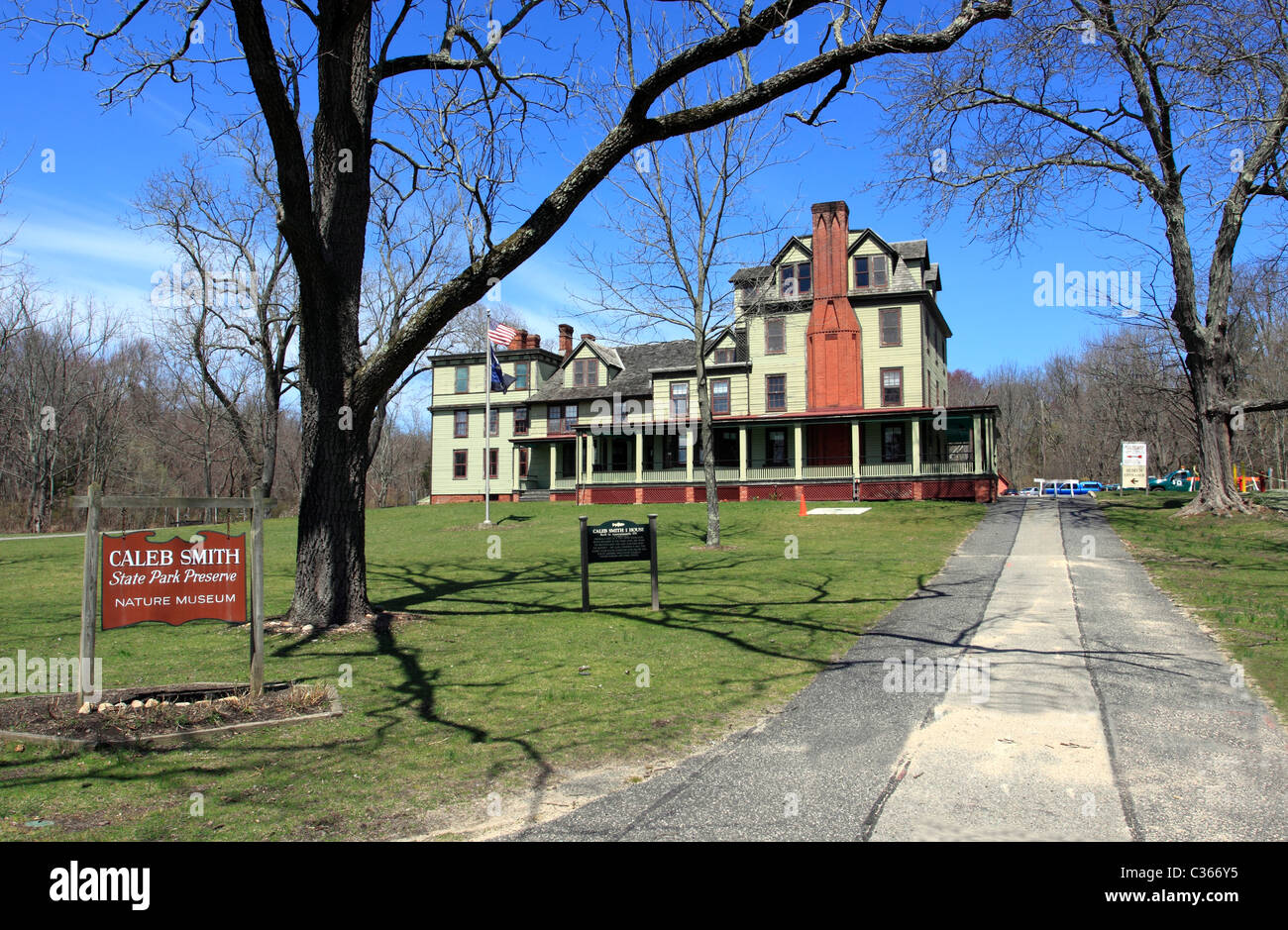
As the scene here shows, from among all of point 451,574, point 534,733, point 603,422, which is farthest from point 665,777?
point 603,422

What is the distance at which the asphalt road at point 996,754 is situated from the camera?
4.19 meters

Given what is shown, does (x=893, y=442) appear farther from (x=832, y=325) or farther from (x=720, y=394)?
(x=720, y=394)

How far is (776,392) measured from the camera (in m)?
37.8

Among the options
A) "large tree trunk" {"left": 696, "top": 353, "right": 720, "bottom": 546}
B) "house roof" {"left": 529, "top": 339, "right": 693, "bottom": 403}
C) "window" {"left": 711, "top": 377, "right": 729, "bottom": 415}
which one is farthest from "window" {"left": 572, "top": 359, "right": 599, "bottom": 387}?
"large tree trunk" {"left": 696, "top": 353, "right": 720, "bottom": 546}

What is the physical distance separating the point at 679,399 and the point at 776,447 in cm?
550

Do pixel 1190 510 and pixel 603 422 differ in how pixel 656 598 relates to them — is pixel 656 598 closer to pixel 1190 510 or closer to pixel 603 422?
pixel 1190 510

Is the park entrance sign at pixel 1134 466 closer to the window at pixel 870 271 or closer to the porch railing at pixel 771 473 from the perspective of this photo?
the window at pixel 870 271

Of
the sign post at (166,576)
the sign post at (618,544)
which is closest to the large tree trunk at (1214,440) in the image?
the sign post at (618,544)

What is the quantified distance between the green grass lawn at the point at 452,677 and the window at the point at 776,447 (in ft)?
65.4

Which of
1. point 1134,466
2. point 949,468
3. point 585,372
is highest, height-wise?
point 585,372

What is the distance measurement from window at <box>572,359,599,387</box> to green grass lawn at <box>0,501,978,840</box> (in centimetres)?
2710

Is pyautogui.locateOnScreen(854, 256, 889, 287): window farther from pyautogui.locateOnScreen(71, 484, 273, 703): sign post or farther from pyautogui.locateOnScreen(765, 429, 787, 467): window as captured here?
pyautogui.locateOnScreen(71, 484, 273, 703): sign post

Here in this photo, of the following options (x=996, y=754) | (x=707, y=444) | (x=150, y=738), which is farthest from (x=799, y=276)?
(x=150, y=738)

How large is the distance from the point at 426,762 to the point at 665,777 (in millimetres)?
1687
